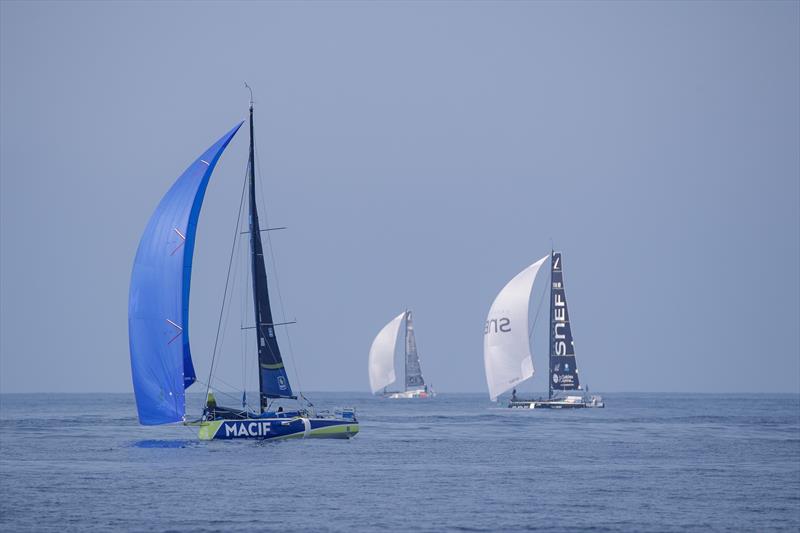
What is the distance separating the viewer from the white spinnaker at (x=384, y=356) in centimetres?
15500

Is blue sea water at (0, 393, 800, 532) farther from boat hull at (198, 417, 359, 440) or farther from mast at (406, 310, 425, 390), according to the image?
mast at (406, 310, 425, 390)

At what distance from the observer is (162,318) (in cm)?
4766

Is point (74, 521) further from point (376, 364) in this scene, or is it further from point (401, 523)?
point (376, 364)

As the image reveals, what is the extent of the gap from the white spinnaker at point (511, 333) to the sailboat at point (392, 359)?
53.8 meters

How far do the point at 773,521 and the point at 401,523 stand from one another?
9438 millimetres

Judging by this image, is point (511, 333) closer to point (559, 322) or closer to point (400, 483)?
point (559, 322)

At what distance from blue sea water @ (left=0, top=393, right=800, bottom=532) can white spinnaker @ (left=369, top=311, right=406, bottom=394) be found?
89664mm

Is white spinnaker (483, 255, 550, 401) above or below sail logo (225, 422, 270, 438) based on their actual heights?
above

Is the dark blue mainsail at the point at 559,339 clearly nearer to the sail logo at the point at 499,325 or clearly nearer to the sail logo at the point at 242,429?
the sail logo at the point at 499,325

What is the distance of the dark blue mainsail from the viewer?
323 ft

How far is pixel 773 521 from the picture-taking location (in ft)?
104

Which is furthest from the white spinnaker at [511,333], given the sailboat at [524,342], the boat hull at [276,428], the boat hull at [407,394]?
the boat hull at [407,394]

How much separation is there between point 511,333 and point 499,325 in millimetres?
1154

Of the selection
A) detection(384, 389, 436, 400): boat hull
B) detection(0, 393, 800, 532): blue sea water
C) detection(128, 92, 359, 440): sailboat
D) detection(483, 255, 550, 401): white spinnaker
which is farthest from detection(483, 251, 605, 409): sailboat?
detection(384, 389, 436, 400): boat hull
